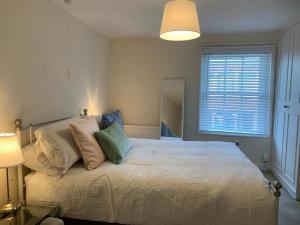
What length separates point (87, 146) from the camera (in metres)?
2.25

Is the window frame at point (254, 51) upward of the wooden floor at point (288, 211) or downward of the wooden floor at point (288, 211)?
upward

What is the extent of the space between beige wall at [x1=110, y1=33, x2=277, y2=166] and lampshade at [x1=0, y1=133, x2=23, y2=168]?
2831 mm

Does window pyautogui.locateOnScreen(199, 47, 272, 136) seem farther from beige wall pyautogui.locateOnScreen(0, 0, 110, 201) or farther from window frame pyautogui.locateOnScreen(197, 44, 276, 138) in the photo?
beige wall pyautogui.locateOnScreen(0, 0, 110, 201)

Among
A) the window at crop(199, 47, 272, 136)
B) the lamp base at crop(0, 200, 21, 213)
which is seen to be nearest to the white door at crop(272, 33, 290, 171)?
the window at crop(199, 47, 272, 136)

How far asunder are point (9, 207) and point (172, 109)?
2935 millimetres

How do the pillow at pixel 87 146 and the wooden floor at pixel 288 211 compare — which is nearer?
the pillow at pixel 87 146

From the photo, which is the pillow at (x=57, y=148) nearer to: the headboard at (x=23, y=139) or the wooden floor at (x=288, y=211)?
the headboard at (x=23, y=139)

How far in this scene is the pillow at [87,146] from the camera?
2197mm

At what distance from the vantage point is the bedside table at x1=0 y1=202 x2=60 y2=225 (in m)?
1.73

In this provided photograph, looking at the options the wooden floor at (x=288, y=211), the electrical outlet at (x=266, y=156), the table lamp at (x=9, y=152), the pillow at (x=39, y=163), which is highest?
the table lamp at (x=9, y=152)

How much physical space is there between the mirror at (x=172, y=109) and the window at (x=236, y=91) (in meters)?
0.36

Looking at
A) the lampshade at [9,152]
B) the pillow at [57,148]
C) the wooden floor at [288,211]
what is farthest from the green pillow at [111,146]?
the wooden floor at [288,211]

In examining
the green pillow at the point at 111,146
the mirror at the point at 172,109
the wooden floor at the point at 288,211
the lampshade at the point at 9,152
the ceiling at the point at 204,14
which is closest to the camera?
the lampshade at the point at 9,152

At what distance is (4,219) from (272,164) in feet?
12.4
